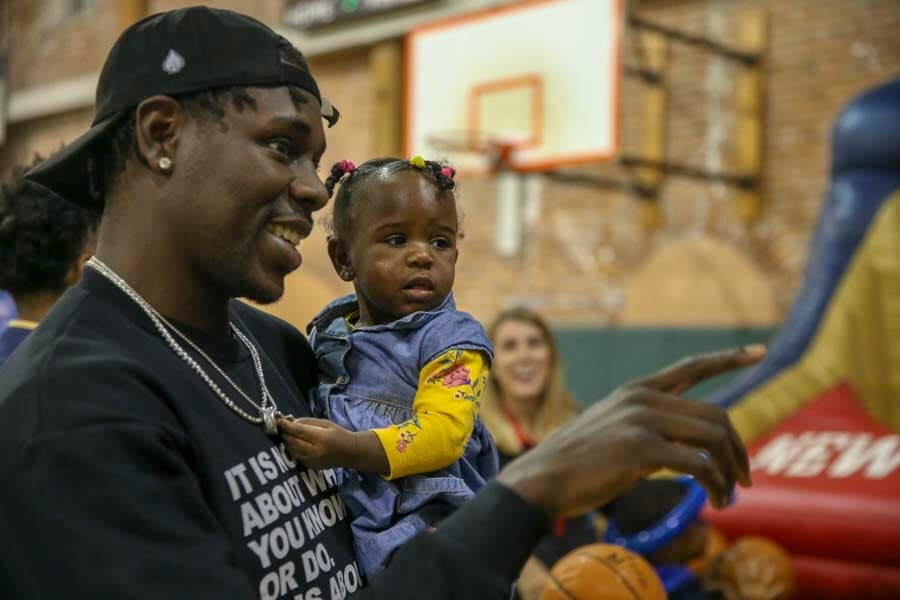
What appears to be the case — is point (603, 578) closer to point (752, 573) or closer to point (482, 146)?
point (752, 573)

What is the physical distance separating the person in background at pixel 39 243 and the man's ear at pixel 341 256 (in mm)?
745

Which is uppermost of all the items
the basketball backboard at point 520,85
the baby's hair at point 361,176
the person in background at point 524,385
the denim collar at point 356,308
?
the basketball backboard at point 520,85

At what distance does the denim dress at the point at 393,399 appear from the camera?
1.50 metres

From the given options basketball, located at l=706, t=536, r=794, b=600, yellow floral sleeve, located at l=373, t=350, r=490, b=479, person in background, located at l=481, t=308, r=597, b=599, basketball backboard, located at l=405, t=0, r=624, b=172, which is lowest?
basketball, located at l=706, t=536, r=794, b=600

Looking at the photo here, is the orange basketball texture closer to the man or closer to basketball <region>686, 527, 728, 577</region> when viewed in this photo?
basketball <region>686, 527, 728, 577</region>

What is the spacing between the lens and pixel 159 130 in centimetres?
122

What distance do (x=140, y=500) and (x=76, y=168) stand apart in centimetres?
50

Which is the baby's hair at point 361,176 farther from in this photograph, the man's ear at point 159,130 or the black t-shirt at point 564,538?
the black t-shirt at point 564,538

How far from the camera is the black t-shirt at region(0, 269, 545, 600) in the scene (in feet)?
3.22

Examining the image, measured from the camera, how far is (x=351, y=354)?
1.65 m

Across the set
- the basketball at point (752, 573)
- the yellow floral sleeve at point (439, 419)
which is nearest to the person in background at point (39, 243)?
the yellow floral sleeve at point (439, 419)

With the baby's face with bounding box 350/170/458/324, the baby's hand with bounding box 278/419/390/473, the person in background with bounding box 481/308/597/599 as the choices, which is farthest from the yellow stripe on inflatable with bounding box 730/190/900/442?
the baby's hand with bounding box 278/419/390/473

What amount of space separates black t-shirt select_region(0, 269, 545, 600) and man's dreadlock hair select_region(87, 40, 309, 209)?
17 centimetres

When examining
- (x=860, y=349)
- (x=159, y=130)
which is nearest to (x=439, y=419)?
(x=159, y=130)
